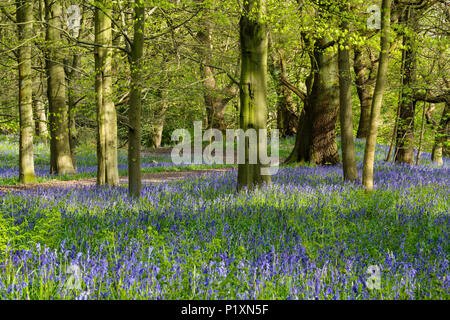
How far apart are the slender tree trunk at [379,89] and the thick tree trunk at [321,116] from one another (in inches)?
240

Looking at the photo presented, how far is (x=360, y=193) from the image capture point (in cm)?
705

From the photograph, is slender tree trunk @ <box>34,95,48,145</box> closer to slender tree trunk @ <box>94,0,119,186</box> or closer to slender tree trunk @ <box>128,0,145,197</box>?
slender tree trunk @ <box>94,0,119,186</box>

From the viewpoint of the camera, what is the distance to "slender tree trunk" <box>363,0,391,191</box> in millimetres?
6668

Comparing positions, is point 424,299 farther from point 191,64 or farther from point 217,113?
point 217,113

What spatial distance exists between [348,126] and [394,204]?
303cm

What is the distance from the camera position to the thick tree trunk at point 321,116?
42.9 feet

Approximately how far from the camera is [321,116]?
43.3ft

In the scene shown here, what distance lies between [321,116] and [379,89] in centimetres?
638

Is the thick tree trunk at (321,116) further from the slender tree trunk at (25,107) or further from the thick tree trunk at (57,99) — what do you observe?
the slender tree trunk at (25,107)

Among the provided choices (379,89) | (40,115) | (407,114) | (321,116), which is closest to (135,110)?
(379,89)

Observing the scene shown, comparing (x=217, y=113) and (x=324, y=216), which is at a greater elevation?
(x=217, y=113)

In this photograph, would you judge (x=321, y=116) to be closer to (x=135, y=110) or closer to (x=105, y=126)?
(x=105, y=126)

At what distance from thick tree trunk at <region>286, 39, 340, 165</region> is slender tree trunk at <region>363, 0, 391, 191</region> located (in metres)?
6.10
